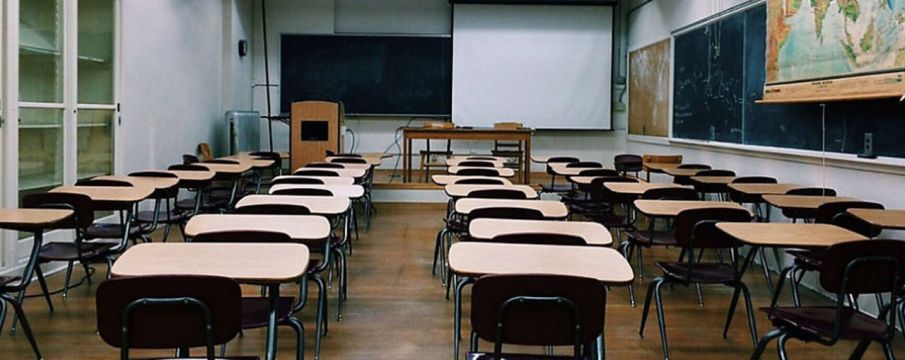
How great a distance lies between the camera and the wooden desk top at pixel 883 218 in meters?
3.50

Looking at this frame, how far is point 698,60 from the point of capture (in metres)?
8.62

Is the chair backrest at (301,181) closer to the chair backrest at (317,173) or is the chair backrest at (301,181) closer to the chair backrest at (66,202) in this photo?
the chair backrest at (317,173)

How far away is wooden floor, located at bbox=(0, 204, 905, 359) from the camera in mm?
3727

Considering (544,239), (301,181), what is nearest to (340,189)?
(301,181)

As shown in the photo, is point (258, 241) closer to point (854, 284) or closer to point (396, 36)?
point (854, 284)

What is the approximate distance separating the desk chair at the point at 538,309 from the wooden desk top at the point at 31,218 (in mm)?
2307

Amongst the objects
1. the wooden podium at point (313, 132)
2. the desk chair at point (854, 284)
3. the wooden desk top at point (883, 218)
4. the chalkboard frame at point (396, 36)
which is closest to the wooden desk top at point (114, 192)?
the desk chair at point (854, 284)

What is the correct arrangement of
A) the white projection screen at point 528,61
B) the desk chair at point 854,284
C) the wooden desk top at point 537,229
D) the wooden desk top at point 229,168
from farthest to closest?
the white projection screen at point 528,61
the wooden desk top at point 229,168
the wooden desk top at point 537,229
the desk chair at point 854,284

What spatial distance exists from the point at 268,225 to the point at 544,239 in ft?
4.38

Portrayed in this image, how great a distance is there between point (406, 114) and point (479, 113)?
1240mm

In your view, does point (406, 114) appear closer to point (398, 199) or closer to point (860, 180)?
point (398, 199)

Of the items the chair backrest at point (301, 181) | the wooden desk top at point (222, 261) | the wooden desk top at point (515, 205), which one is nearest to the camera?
the wooden desk top at point (222, 261)

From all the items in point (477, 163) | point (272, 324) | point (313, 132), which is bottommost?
point (272, 324)

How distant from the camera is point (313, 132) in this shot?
9773 mm
